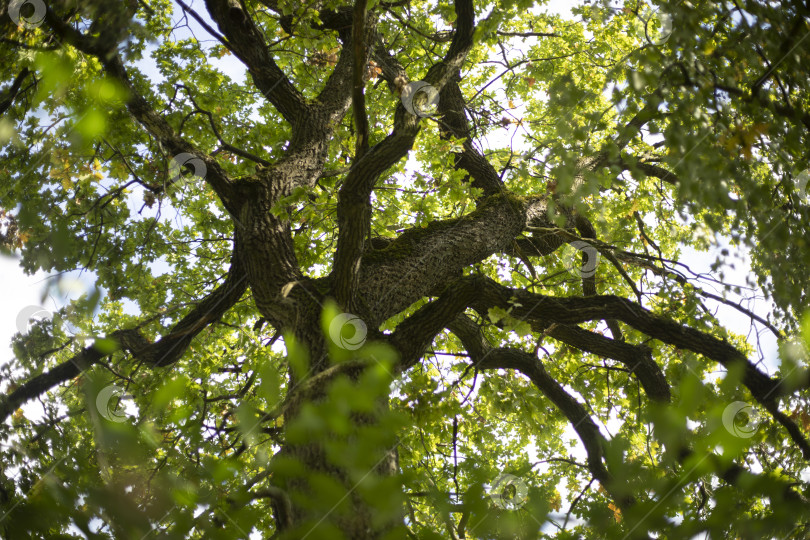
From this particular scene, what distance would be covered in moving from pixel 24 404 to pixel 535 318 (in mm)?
3412

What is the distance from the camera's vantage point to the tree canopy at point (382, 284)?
100cm

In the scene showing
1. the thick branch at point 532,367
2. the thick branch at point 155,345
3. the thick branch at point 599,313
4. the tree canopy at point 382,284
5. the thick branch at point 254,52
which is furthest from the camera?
the thick branch at point 532,367

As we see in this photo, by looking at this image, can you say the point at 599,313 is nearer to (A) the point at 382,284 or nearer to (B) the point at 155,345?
(A) the point at 382,284

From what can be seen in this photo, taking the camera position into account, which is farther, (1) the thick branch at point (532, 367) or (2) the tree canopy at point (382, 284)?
(1) the thick branch at point (532, 367)

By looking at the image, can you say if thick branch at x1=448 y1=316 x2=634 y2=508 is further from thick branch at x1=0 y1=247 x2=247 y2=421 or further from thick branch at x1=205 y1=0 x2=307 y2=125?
thick branch at x1=205 y1=0 x2=307 y2=125

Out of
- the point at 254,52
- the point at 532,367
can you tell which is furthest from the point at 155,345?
the point at 532,367

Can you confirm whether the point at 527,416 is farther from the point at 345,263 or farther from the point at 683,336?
the point at 345,263

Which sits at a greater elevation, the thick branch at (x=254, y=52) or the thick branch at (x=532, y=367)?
the thick branch at (x=254, y=52)

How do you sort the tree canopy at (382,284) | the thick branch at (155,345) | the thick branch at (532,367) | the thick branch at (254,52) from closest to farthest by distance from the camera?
the tree canopy at (382,284)
the thick branch at (155,345)
the thick branch at (254,52)
the thick branch at (532,367)

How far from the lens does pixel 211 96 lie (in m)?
5.56

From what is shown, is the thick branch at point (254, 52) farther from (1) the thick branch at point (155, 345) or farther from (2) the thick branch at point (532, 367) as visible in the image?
(2) the thick branch at point (532, 367)

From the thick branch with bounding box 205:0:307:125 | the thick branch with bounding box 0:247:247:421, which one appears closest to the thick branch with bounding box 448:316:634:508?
the thick branch with bounding box 0:247:247:421

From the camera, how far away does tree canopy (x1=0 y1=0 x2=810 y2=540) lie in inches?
39.6

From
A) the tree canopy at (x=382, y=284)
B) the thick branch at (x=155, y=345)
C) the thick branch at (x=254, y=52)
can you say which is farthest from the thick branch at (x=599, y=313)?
the thick branch at (x=254, y=52)
